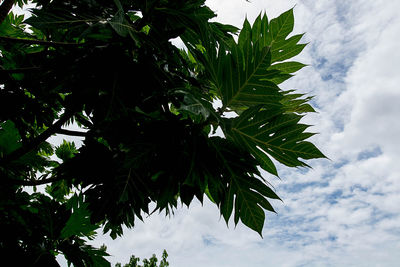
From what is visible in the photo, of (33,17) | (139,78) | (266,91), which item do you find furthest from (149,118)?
(33,17)

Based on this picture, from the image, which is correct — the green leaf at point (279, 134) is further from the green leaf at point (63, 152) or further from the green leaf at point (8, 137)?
the green leaf at point (63, 152)

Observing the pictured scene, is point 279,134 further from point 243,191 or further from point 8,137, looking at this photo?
point 8,137

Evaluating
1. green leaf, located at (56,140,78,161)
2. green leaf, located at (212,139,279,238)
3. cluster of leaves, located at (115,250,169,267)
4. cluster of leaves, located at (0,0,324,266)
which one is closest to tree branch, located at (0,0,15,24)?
green leaf, located at (56,140,78,161)

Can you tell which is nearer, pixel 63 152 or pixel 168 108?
pixel 168 108

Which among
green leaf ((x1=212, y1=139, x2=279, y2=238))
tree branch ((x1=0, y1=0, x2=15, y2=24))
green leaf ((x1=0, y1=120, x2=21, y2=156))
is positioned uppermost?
tree branch ((x1=0, y1=0, x2=15, y2=24))

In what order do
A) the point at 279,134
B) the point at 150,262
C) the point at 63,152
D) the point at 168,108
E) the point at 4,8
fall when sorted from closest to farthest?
the point at 279,134 → the point at 168,108 → the point at 4,8 → the point at 63,152 → the point at 150,262

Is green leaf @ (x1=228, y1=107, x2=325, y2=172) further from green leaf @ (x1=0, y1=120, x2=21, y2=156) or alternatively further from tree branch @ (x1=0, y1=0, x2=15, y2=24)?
tree branch @ (x1=0, y1=0, x2=15, y2=24)

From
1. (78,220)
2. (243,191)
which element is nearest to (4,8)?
(78,220)

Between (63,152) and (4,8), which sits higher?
(4,8)

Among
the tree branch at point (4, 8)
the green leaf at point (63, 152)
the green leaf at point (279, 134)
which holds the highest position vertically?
the tree branch at point (4, 8)

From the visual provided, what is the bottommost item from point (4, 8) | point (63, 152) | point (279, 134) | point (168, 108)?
point (279, 134)

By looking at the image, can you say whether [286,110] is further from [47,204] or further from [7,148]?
[7,148]

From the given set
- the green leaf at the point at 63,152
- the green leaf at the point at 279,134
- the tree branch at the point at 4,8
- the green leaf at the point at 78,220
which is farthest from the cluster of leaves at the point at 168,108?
the tree branch at the point at 4,8

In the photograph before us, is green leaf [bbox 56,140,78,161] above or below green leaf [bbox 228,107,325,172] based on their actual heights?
above
